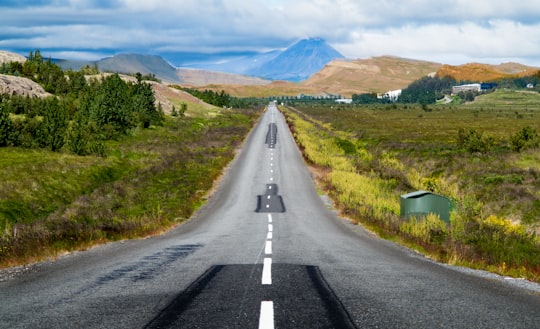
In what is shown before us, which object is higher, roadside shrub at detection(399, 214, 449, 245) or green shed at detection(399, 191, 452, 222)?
green shed at detection(399, 191, 452, 222)

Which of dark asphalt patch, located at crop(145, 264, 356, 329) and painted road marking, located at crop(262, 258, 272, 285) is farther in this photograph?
painted road marking, located at crop(262, 258, 272, 285)

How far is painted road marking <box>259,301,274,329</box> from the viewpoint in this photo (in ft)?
22.3

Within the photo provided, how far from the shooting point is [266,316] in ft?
23.6

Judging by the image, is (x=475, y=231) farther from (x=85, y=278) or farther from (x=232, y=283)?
(x=85, y=278)

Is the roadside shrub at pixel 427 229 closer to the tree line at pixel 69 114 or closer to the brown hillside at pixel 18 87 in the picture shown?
the tree line at pixel 69 114

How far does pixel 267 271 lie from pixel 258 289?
1766mm

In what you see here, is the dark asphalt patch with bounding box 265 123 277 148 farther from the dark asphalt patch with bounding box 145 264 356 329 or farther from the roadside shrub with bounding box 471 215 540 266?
the dark asphalt patch with bounding box 145 264 356 329

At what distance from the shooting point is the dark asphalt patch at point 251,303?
693 cm

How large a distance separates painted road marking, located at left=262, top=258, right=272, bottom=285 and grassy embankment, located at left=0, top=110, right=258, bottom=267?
6287mm

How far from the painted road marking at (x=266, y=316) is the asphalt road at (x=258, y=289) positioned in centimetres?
2

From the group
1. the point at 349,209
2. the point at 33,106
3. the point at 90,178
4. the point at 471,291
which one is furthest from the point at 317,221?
the point at 33,106

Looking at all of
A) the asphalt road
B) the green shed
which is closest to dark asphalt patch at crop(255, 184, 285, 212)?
the green shed

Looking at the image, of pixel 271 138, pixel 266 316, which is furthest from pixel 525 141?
pixel 266 316

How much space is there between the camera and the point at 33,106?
60.2m
